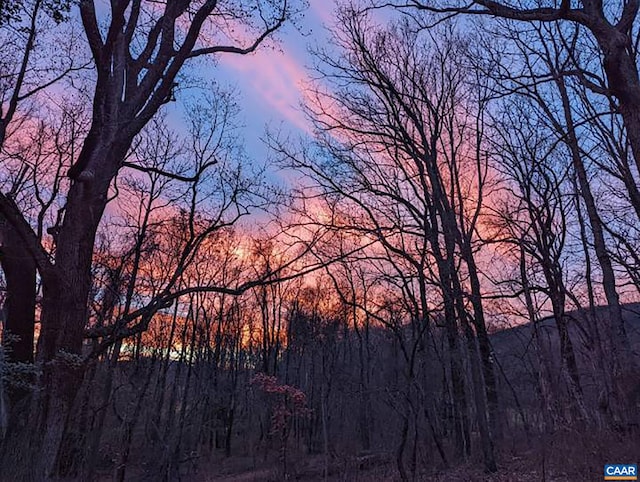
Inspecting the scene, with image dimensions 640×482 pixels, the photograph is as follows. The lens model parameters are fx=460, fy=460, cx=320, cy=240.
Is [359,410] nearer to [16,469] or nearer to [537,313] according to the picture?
[537,313]

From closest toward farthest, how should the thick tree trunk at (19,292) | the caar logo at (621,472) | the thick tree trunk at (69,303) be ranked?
the thick tree trunk at (69,303)
the caar logo at (621,472)
the thick tree trunk at (19,292)

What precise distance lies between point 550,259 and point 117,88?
15.1 metres

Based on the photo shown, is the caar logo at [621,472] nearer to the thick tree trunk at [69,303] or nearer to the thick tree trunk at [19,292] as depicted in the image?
the thick tree trunk at [69,303]

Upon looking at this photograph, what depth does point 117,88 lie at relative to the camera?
6.79 metres

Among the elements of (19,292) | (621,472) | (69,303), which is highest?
(19,292)

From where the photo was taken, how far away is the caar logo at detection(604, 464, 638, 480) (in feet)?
23.1

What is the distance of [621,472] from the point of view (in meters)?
7.19

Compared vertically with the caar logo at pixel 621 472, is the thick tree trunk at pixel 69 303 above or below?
above

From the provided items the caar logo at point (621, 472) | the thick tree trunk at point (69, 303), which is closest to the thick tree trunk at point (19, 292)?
the thick tree trunk at point (69, 303)

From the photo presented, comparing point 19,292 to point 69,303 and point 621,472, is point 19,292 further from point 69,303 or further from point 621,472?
point 621,472

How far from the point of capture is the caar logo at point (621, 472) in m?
7.05

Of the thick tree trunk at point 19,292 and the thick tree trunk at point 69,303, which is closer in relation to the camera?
the thick tree trunk at point 69,303

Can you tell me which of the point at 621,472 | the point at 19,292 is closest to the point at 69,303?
the point at 19,292

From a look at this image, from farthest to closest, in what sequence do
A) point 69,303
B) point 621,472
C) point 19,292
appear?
point 19,292 → point 621,472 → point 69,303
